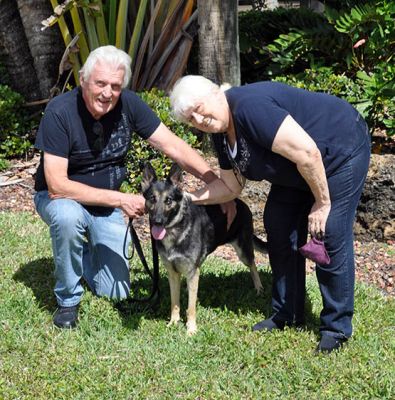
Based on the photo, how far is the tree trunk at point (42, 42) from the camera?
28.8ft

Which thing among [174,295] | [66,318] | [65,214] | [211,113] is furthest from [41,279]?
[211,113]

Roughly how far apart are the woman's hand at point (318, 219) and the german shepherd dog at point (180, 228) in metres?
0.94

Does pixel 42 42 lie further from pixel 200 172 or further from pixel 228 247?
pixel 200 172

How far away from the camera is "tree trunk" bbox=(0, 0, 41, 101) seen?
9180 mm

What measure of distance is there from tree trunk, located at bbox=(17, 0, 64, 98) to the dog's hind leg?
4769 mm

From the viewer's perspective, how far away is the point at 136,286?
5.52 meters

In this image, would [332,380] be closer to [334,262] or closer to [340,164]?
Answer: [334,262]

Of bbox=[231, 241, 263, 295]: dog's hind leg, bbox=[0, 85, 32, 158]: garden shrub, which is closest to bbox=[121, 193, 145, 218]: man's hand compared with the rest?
bbox=[231, 241, 263, 295]: dog's hind leg

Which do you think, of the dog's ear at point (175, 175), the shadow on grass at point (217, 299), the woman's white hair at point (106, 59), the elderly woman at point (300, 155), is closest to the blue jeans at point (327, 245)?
the elderly woman at point (300, 155)

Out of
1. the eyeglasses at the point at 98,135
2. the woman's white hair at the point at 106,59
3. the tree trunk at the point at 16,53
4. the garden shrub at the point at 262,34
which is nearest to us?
the woman's white hair at the point at 106,59

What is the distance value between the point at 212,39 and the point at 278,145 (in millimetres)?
4395

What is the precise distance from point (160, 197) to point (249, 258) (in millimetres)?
1232

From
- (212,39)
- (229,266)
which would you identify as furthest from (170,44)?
(229,266)

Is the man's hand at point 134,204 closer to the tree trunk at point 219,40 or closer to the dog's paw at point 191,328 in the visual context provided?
the dog's paw at point 191,328
